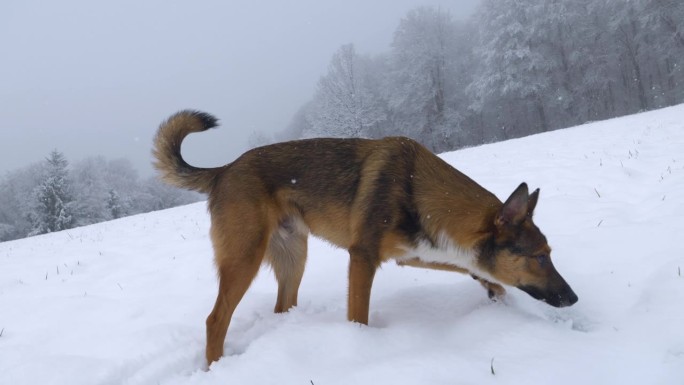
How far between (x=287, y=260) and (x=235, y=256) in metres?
0.80

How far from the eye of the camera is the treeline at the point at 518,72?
32625 millimetres

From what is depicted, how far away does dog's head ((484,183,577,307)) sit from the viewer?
3373 mm

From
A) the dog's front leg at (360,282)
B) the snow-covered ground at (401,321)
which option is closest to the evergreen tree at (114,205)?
the snow-covered ground at (401,321)

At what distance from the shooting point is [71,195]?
42.2 meters

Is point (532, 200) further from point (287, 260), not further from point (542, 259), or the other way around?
point (287, 260)

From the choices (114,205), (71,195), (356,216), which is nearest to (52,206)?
(71,195)

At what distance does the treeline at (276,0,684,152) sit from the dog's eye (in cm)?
3341

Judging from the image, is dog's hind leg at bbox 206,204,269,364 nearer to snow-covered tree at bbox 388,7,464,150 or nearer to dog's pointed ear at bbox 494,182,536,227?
dog's pointed ear at bbox 494,182,536,227

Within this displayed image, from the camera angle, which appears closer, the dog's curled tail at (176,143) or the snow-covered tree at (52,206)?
the dog's curled tail at (176,143)

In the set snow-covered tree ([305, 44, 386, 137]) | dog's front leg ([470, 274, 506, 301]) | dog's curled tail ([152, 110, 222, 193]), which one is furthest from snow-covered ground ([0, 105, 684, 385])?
snow-covered tree ([305, 44, 386, 137])

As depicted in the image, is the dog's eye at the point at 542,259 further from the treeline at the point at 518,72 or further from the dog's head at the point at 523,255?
the treeline at the point at 518,72

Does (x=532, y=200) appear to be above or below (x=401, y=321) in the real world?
above

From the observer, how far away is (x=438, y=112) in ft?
133

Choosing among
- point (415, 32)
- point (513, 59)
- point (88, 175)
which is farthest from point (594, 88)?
point (88, 175)
